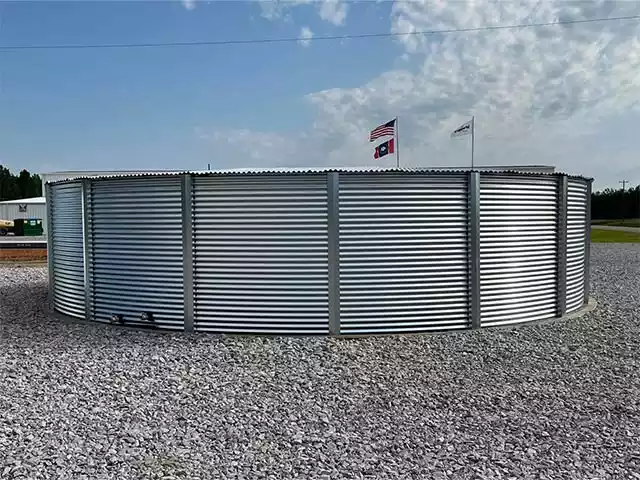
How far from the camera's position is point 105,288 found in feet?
28.8

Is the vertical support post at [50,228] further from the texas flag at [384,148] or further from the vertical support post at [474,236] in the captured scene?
the texas flag at [384,148]

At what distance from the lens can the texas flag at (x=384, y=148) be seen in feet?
63.4

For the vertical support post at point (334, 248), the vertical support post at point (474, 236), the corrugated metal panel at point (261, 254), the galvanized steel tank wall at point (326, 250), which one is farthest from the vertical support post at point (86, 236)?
the vertical support post at point (474, 236)

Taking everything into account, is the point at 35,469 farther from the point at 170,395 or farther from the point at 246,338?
the point at 246,338

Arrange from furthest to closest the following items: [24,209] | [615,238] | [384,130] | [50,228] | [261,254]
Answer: [24,209] → [615,238] → [384,130] → [50,228] → [261,254]

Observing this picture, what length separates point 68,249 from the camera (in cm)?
956

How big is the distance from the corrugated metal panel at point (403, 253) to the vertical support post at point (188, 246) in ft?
6.90

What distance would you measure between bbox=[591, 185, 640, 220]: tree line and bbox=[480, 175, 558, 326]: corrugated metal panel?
50.0 m

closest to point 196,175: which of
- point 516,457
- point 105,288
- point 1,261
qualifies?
point 105,288

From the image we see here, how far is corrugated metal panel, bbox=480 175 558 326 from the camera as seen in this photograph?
8141 mm

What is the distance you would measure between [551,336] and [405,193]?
278 cm

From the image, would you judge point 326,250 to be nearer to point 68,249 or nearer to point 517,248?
point 517,248

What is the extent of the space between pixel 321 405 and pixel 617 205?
194 feet

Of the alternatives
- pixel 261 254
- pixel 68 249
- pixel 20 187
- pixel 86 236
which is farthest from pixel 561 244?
pixel 20 187
